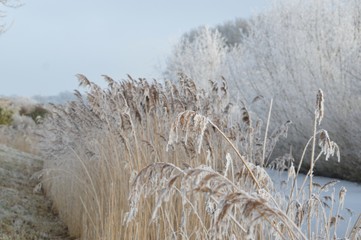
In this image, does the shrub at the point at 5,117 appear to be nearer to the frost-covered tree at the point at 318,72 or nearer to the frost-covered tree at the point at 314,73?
the frost-covered tree at the point at 314,73

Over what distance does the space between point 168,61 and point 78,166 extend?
28.3 meters

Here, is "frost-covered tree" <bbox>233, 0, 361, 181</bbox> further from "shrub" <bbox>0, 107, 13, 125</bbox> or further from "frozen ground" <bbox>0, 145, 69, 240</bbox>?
"shrub" <bbox>0, 107, 13, 125</bbox>

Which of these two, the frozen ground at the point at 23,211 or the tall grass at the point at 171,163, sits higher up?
the tall grass at the point at 171,163

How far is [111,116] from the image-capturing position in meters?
4.77

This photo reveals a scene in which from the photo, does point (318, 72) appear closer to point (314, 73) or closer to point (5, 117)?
point (314, 73)

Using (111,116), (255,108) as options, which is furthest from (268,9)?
(111,116)

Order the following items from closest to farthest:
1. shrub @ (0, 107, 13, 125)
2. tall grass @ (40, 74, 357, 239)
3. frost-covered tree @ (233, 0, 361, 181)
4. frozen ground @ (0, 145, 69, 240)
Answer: tall grass @ (40, 74, 357, 239)
frozen ground @ (0, 145, 69, 240)
frost-covered tree @ (233, 0, 361, 181)
shrub @ (0, 107, 13, 125)

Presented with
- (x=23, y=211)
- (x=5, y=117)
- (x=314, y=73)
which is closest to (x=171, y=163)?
(x=23, y=211)

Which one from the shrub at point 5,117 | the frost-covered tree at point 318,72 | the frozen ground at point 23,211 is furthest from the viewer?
the shrub at point 5,117

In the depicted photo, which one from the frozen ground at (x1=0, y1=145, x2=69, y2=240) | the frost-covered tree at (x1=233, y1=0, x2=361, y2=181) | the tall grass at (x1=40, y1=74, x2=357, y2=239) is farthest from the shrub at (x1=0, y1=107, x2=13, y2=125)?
the tall grass at (x1=40, y1=74, x2=357, y2=239)

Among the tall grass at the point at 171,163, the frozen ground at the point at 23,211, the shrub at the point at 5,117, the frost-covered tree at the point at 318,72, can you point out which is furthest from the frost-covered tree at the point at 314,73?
the shrub at the point at 5,117

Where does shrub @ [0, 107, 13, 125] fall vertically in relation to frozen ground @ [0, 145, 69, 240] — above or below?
above

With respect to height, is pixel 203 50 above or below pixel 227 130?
above

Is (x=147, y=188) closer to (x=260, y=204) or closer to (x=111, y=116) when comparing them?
(x=260, y=204)
